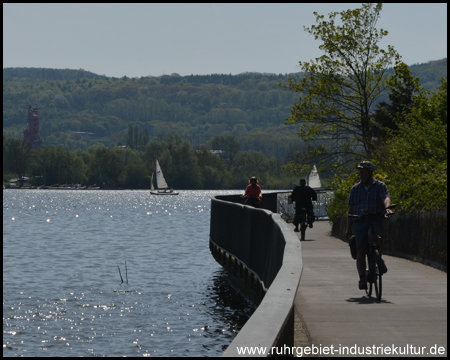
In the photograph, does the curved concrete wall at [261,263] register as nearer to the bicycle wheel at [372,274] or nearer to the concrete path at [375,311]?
the concrete path at [375,311]

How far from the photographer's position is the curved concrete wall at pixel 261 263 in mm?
5285

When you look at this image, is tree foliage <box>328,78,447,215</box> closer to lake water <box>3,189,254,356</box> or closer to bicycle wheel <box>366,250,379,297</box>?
lake water <box>3,189,254,356</box>

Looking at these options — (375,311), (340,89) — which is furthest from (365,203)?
(340,89)

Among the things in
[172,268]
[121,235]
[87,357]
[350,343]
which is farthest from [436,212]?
[121,235]

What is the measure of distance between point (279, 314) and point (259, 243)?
10788 mm

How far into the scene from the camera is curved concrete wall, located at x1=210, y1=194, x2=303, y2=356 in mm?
5285

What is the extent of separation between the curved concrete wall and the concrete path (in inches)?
27.3

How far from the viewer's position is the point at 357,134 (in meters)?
32.8

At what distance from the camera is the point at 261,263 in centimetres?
1592

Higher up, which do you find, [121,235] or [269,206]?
[269,206]

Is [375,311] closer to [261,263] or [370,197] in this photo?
[370,197]

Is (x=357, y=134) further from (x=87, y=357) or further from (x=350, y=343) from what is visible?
(x=350, y=343)
